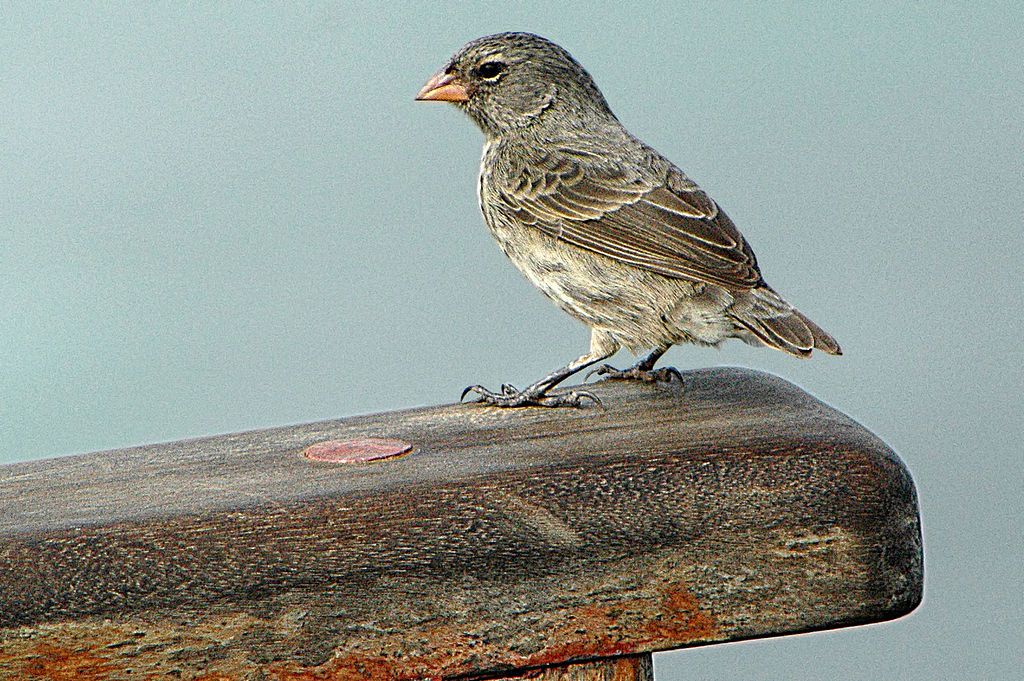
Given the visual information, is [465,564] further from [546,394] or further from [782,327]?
[782,327]

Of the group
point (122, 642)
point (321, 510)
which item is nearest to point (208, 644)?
point (122, 642)

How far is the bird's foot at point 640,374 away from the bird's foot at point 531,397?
25 cm

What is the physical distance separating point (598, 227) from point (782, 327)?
72 cm

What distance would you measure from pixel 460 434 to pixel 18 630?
119 cm

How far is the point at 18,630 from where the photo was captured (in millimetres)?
2566

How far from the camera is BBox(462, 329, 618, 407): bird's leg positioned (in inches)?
151

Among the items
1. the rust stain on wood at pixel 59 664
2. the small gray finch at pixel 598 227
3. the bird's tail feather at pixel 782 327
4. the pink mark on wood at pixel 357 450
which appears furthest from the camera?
the small gray finch at pixel 598 227

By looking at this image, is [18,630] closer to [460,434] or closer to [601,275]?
[460,434]

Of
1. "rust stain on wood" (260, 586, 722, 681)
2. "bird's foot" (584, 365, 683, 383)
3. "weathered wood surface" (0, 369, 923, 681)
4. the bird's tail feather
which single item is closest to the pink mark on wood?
"weathered wood surface" (0, 369, 923, 681)

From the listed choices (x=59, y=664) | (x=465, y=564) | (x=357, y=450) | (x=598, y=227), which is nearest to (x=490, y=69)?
(x=598, y=227)

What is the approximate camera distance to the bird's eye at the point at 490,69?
16.8 ft

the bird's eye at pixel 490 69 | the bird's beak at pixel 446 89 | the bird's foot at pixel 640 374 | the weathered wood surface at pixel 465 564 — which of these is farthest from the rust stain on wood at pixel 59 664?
the bird's eye at pixel 490 69

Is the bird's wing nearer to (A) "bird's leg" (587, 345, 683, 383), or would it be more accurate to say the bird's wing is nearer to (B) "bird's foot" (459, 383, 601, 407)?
(A) "bird's leg" (587, 345, 683, 383)

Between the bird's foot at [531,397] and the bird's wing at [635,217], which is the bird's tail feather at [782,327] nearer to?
the bird's wing at [635,217]
